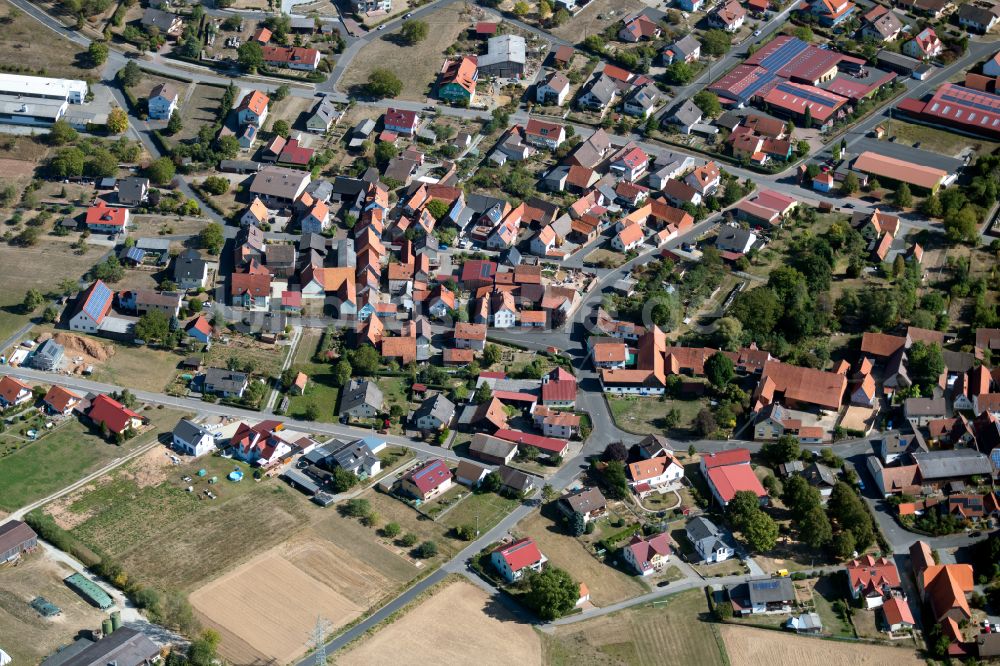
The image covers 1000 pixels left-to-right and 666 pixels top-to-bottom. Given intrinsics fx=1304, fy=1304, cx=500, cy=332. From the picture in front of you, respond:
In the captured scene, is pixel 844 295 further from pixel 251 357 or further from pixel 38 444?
pixel 38 444

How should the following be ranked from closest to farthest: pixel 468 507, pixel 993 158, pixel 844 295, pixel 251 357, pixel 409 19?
1. pixel 468 507
2. pixel 251 357
3. pixel 844 295
4. pixel 993 158
5. pixel 409 19

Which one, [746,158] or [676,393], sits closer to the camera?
[676,393]

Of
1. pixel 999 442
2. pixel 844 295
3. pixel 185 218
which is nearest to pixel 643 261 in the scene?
pixel 844 295

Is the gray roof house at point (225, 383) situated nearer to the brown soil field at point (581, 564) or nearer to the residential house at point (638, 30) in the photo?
the brown soil field at point (581, 564)

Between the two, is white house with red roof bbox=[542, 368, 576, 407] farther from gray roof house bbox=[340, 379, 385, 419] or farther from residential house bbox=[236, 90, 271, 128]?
residential house bbox=[236, 90, 271, 128]

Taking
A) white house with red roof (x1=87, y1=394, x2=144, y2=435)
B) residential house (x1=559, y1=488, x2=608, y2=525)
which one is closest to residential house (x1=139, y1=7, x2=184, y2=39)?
white house with red roof (x1=87, y1=394, x2=144, y2=435)

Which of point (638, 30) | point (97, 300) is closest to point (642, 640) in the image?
point (97, 300)

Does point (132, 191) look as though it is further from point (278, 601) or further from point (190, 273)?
point (278, 601)

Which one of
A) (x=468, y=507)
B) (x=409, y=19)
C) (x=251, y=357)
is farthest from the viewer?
(x=409, y=19)
